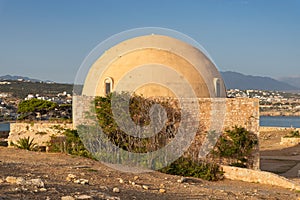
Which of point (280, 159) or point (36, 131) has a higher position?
point (36, 131)

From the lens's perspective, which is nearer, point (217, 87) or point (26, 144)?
point (26, 144)

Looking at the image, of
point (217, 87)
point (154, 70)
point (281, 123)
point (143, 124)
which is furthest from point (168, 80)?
point (281, 123)

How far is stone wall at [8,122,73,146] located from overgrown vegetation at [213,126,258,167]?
16.9 feet

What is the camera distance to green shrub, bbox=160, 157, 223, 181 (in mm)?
12273

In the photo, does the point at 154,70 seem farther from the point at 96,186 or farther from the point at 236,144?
the point at 96,186

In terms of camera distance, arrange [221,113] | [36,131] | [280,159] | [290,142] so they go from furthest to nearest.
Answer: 1. [290,142]
2. [280,159]
3. [36,131]
4. [221,113]

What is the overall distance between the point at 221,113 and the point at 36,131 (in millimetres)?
6831

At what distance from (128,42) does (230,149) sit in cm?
536

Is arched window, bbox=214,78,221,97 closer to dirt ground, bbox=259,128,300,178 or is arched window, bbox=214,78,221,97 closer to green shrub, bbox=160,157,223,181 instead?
green shrub, bbox=160,157,223,181

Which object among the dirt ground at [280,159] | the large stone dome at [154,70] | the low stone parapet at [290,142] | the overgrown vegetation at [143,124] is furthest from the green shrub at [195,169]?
the low stone parapet at [290,142]

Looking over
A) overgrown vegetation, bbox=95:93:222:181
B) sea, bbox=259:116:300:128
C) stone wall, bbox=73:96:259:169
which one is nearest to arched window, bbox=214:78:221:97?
Answer: stone wall, bbox=73:96:259:169

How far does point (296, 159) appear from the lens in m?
19.1

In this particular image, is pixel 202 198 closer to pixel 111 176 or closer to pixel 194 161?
pixel 111 176

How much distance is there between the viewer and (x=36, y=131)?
1603 cm
